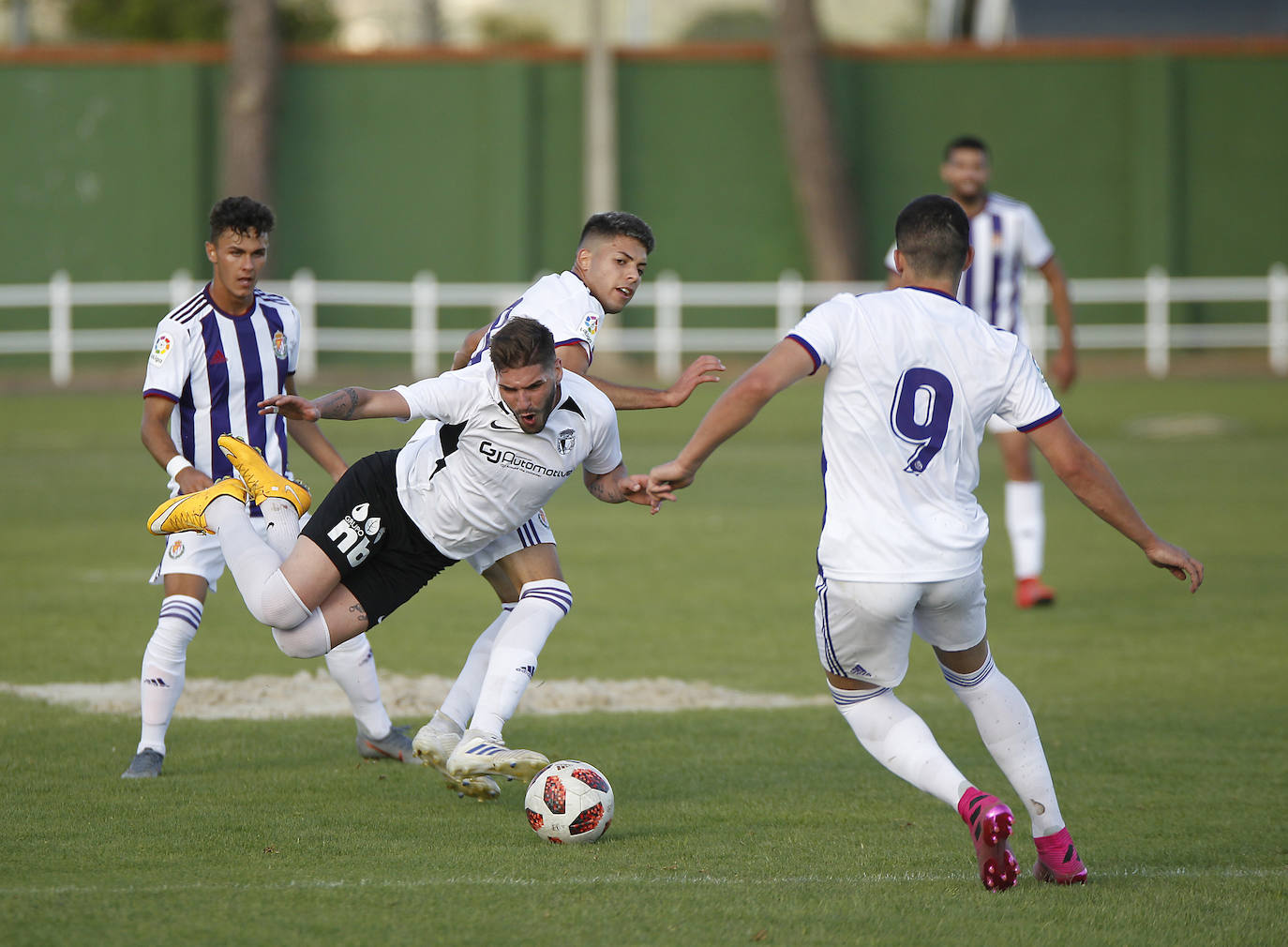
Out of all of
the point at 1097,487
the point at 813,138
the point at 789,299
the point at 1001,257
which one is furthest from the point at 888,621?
the point at 813,138

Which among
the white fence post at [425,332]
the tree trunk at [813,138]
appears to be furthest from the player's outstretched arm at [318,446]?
the tree trunk at [813,138]

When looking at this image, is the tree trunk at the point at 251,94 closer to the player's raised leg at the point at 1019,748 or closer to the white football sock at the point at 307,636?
the white football sock at the point at 307,636

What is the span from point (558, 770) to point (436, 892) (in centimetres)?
84

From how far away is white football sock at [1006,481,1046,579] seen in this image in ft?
34.0

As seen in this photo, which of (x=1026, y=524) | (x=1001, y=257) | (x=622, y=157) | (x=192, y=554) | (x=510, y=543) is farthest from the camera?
(x=622, y=157)

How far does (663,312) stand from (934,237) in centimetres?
2240

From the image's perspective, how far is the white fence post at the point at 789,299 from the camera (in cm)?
2755

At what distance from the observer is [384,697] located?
8102 millimetres

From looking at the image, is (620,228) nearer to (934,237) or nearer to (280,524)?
(934,237)

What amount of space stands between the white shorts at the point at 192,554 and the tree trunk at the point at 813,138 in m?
24.2

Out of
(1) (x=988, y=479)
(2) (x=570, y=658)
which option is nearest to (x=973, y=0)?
(1) (x=988, y=479)

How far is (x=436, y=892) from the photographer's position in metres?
4.94

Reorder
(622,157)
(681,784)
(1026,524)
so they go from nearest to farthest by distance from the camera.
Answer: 1. (681,784)
2. (1026,524)
3. (622,157)

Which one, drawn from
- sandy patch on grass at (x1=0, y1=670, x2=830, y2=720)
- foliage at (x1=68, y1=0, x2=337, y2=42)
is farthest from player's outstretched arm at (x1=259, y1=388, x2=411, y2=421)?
foliage at (x1=68, y1=0, x2=337, y2=42)
